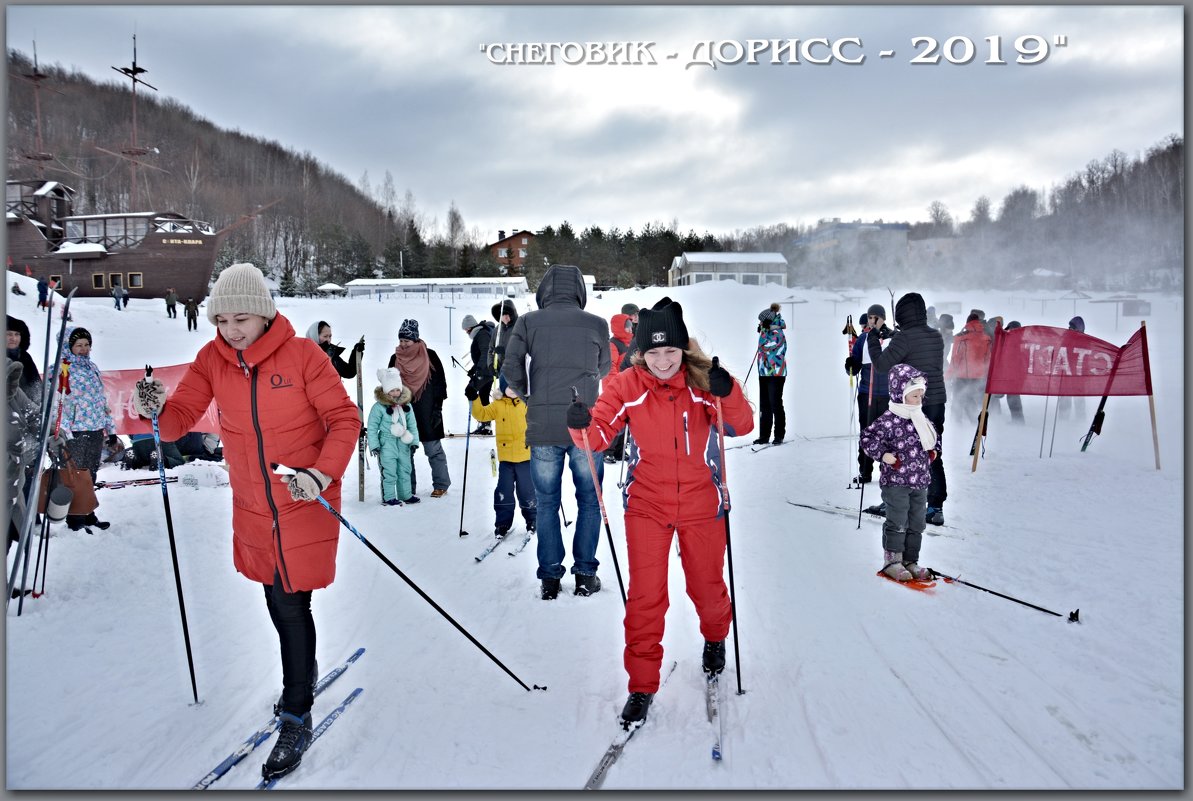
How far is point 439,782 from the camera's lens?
2164 mm

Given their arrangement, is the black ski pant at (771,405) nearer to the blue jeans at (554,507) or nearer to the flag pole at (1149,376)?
the flag pole at (1149,376)

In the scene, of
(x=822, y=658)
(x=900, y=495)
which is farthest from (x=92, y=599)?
(x=900, y=495)

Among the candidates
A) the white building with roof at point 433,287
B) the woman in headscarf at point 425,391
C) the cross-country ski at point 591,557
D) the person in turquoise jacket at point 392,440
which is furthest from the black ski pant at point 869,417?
the white building with roof at point 433,287

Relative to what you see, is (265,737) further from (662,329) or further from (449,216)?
(449,216)

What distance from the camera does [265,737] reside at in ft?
7.52

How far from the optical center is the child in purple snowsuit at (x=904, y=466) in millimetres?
3781

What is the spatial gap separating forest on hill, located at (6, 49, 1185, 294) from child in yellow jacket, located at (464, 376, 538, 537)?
302 cm

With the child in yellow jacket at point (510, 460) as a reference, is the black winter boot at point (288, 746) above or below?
below

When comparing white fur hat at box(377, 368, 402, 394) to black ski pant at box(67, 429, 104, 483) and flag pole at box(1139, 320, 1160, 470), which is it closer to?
black ski pant at box(67, 429, 104, 483)

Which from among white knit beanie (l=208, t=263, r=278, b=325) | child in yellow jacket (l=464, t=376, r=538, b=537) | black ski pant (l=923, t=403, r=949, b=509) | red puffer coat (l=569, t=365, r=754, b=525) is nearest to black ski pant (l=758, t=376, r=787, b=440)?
black ski pant (l=923, t=403, r=949, b=509)

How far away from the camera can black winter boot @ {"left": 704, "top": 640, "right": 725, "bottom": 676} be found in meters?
2.67

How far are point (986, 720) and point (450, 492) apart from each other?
4.96m

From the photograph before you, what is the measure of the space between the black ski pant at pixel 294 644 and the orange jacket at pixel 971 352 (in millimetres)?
9737

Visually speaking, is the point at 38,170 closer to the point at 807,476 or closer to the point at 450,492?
the point at 450,492
